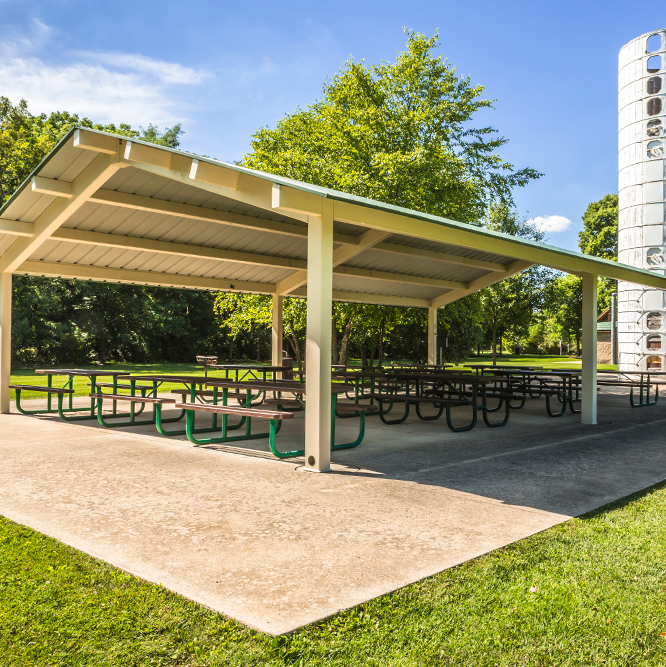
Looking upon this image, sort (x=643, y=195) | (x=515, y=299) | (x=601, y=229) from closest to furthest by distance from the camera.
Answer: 1. (x=643, y=195)
2. (x=515, y=299)
3. (x=601, y=229)

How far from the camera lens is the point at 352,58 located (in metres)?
23.0

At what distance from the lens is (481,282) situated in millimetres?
14992

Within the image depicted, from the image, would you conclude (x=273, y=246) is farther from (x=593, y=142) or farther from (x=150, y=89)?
(x=593, y=142)

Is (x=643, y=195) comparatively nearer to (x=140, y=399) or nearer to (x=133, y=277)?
(x=133, y=277)

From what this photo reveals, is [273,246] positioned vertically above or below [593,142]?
below

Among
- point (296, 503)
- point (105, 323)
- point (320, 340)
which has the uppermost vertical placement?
point (105, 323)

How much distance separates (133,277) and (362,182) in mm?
8603

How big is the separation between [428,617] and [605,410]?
37.7ft

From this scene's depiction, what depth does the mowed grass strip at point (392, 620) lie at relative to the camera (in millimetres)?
2506

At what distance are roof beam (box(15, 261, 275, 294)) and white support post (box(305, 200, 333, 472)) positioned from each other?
691cm

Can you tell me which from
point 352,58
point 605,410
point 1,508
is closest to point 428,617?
point 1,508

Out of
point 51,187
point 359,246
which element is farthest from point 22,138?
point 359,246

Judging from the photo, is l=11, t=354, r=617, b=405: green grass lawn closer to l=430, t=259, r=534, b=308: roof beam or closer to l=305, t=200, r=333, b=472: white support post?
l=430, t=259, r=534, b=308: roof beam

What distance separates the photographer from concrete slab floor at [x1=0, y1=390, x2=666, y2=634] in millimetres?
3320
